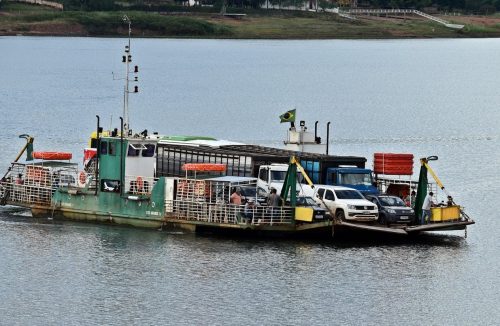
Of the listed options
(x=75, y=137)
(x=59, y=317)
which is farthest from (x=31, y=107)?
(x=59, y=317)

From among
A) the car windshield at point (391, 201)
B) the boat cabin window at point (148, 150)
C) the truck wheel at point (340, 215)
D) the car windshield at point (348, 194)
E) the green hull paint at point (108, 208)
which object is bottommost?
the green hull paint at point (108, 208)

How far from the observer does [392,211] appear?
6444 cm

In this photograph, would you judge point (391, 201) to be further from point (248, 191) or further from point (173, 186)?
point (173, 186)

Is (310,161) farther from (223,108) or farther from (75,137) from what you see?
(223,108)

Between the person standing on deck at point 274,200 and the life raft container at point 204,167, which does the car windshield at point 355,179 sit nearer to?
the person standing on deck at point 274,200

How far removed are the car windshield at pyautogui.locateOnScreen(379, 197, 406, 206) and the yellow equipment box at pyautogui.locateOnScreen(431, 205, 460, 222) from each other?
159 cm

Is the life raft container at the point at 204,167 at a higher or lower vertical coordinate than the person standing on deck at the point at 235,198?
higher

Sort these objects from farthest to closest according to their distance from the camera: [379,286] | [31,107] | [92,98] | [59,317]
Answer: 1. [92,98]
2. [31,107]
3. [379,286]
4. [59,317]

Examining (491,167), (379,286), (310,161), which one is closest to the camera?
(379,286)

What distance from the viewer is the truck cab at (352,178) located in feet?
221

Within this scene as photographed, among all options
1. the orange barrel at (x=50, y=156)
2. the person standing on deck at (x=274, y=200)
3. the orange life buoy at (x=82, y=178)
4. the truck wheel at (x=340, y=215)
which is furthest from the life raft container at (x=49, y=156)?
the truck wheel at (x=340, y=215)

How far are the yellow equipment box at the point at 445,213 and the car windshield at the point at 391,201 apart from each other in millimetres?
1590

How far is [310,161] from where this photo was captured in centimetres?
6919

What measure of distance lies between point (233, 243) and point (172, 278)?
6.62 meters
